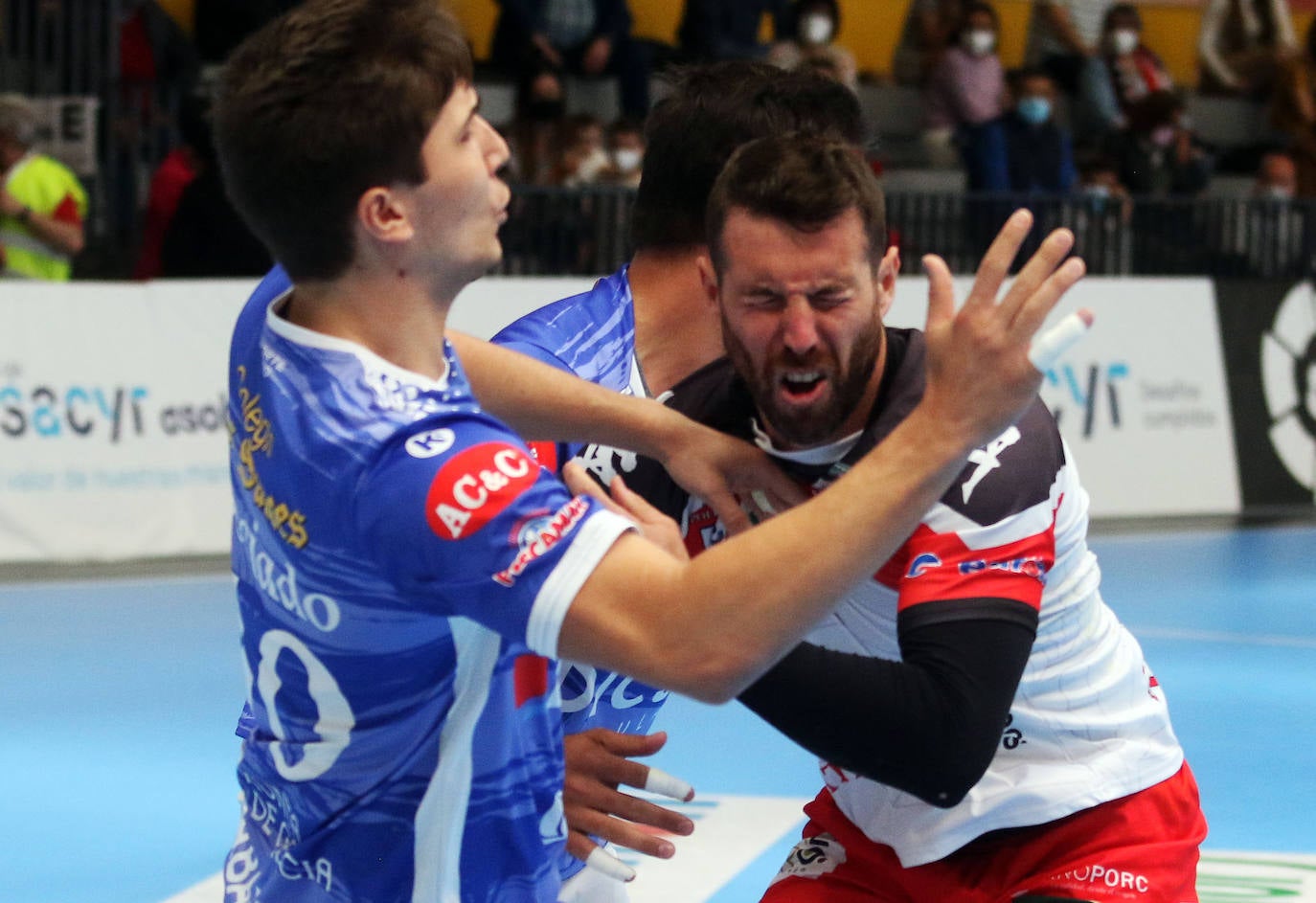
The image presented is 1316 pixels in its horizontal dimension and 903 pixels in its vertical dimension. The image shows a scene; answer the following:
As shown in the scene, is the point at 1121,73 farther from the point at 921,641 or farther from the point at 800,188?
the point at 921,641

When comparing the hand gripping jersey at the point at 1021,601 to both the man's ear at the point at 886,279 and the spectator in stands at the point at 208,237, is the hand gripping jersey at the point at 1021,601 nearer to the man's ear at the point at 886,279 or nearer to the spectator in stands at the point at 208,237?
the man's ear at the point at 886,279

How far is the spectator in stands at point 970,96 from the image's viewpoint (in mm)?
13977

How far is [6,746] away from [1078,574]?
4532mm

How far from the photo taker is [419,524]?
1962 mm

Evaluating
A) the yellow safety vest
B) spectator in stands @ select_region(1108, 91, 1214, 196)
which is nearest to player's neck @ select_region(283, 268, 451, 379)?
the yellow safety vest

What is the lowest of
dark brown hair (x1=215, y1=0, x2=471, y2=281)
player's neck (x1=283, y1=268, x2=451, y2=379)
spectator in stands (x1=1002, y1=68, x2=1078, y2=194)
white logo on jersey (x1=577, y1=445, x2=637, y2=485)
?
spectator in stands (x1=1002, y1=68, x2=1078, y2=194)

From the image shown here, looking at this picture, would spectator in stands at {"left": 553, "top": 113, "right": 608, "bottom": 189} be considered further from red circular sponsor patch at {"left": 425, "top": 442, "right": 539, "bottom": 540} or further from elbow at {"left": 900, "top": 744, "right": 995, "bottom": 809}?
red circular sponsor patch at {"left": 425, "top": 442, "right": 539, "bottom": 540}

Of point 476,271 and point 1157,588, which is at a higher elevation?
point 476,271

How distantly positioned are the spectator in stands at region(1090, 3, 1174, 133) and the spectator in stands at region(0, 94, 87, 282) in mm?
8794

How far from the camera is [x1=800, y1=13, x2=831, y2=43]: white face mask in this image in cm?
1363

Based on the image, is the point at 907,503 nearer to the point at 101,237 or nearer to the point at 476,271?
the point at 476,271

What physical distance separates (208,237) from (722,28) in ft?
15.4

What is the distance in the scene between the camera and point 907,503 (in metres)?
1.96

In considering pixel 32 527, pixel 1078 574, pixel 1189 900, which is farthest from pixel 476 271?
pixel 32 527
